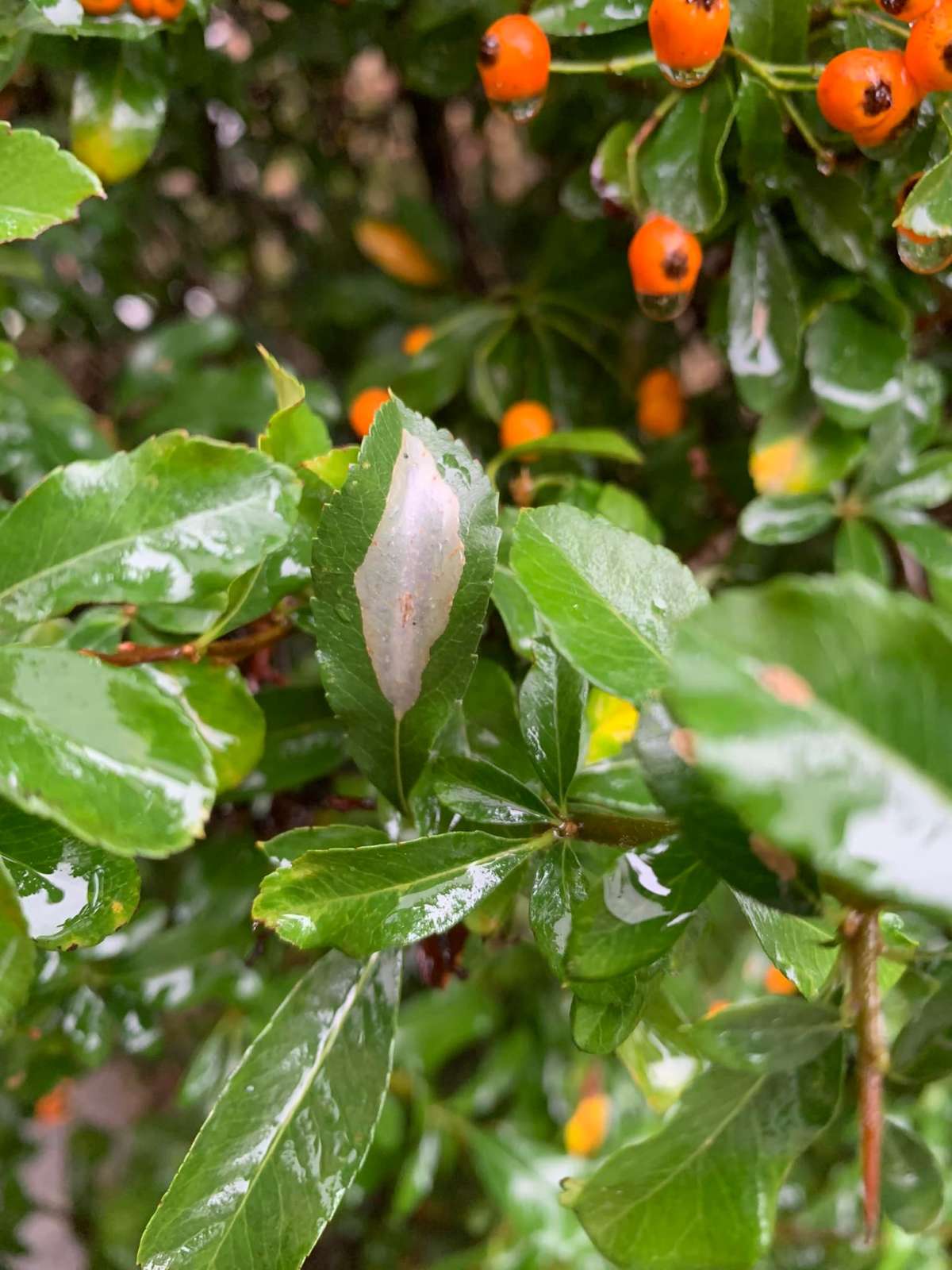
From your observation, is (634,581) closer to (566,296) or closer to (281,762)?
(281,762)

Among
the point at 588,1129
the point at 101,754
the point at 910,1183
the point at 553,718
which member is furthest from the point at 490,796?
the point at 588,1129

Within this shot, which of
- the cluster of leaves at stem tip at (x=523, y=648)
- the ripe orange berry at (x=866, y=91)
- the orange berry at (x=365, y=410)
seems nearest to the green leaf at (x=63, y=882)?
the cluster of leaves at stem tip at (x=523, y=648)

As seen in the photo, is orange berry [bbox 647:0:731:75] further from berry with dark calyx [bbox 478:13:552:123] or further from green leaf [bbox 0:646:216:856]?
green leaf [bbox 0:646:216:856]

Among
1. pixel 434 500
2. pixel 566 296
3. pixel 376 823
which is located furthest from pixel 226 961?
pixel 566 296

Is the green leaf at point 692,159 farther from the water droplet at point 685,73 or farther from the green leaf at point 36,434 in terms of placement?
the green leaf at point 36,434

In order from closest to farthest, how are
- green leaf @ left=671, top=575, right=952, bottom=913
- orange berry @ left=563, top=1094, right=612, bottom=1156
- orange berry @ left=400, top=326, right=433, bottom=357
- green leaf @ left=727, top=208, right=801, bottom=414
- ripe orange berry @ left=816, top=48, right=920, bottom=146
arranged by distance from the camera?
green leaf @ left=671, top=575, right=952, bottom=913
ripe orange berry @ left=816, top=48, right=920, bottom=146
green leaf @ left=727, top=208, right=801, bottom=414
orange berry @ left=400, top=326, right=433, bottom=357
orange berry @ left=563, top=1094, right=612, bottom=1156

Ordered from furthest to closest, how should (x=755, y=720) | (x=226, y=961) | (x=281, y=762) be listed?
(x=226, y=961)
(x=281, y=762)
(x=755, y=720)

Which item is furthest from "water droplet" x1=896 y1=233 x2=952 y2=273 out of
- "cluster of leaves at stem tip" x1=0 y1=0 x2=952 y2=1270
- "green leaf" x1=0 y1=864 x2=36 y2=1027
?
"green leaf" x1=0 y1=864 x2=36 y2=1027
